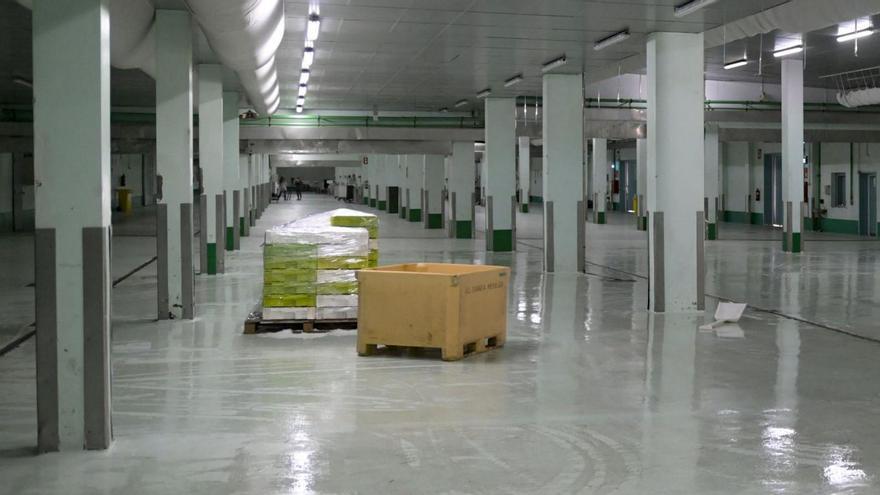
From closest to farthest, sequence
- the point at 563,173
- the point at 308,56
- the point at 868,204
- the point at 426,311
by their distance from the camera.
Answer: the point at 426,311, the point at 308,56, the point at 563,173, the point at 868,204

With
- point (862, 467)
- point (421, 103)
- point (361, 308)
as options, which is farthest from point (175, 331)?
point (421, 103)

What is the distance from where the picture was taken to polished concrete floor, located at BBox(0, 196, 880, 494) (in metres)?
5.51

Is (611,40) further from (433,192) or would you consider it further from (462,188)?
(433,192)

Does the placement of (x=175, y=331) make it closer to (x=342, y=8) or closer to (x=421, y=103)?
(x=342, y=8)

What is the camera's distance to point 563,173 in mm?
17484

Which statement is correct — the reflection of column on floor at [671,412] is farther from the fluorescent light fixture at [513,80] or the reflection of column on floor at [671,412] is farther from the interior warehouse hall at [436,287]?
the fluorescent light fixture at [513,80]

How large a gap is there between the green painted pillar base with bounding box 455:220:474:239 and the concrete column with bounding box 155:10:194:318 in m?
15.7

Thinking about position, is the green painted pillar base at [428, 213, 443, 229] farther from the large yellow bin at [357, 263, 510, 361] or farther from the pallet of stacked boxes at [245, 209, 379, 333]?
the large yellow bin at [357, 263, 510, 361]

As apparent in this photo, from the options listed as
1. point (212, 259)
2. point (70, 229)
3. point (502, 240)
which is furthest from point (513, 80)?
point (70, 229)

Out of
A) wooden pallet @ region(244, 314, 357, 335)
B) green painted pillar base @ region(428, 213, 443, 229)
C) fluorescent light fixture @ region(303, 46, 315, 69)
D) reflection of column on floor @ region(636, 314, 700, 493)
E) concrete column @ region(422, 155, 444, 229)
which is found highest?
fluorescent light fixture @ region(303, 46, 315, 69)

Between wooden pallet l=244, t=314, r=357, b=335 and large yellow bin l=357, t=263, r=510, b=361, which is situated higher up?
large yellow bin l=357, t=263, r=510, b=361

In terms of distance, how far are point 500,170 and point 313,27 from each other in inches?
389

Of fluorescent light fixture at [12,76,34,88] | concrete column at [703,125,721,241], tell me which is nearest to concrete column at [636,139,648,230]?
concrete column at [703,125,721,241]

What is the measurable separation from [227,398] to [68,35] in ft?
9.79
